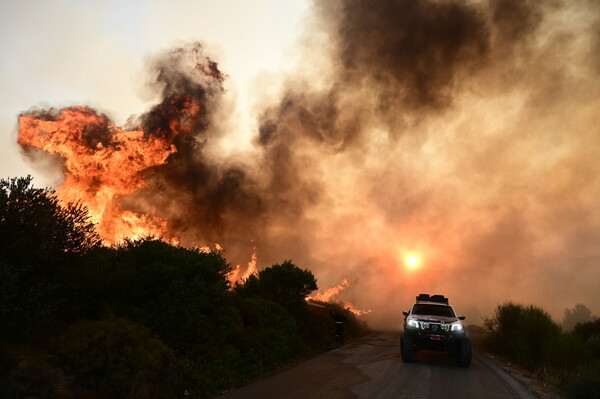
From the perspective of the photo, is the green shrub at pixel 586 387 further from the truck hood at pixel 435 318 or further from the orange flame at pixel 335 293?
the orange flame at pixel 335 293

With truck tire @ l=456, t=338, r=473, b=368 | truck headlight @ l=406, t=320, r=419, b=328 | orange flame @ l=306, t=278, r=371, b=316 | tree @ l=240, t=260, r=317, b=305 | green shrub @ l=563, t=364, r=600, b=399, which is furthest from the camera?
orange flame @ l=306, t=278, r=371, b=316

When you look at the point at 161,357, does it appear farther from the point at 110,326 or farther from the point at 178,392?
the point at 110,326

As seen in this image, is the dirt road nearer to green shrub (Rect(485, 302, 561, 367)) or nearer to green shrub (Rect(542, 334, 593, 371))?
green shrub (Rect(542, 334, 593, 371))

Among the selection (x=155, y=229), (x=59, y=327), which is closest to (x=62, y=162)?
(x=155, y=229)

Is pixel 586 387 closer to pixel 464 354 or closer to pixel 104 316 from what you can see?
pixel 464 354

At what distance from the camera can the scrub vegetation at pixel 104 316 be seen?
259 inches

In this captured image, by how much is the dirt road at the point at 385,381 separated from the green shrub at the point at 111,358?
6.56 ft

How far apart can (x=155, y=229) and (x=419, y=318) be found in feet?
68.6

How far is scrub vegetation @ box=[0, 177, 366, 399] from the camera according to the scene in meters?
6.59

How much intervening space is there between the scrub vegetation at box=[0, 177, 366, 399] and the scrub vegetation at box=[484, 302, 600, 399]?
8.45m

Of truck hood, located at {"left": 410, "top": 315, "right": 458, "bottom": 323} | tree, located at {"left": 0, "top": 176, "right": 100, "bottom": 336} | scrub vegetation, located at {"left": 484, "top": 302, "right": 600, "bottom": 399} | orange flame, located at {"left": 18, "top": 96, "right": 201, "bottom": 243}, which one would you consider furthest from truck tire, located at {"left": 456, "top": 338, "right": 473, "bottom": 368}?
orange flame, located at {"left": 18, "top": 96, "right": 201, "bottom": 243}

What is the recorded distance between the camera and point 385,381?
9.67 metres

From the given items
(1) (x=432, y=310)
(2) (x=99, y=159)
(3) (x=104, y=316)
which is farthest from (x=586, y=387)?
(2) (x=99, y=159)

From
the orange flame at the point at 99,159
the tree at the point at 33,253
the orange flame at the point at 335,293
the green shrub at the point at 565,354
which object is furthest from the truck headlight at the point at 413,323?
the orange flame at the point at 335,293
